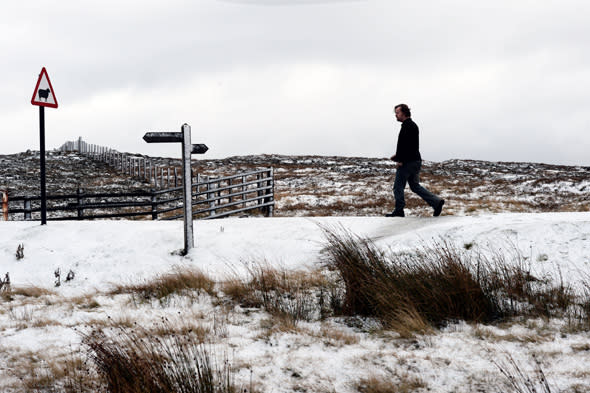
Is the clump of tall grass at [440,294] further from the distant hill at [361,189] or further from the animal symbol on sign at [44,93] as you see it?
the distant hill at [361,189]

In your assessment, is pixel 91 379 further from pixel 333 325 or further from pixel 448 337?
pixel 448 337

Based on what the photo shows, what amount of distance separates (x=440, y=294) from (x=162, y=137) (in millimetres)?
4656

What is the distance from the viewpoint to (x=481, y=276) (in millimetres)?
5027

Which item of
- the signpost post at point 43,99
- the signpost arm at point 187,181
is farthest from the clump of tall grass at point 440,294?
the signpost post at point 43,99

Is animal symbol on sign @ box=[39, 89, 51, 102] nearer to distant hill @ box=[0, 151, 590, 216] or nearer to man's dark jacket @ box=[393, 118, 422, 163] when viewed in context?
man's dark jacket @ box=[393, 118, 422, 163]

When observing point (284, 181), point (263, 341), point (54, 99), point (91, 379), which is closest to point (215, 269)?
point (263, 341)

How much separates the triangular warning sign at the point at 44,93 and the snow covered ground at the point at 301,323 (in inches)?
91.0

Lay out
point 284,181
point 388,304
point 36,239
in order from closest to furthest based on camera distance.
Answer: point 388,304
point 36,239
point 284,181

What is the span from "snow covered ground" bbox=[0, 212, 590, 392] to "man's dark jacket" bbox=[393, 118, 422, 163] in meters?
1.16

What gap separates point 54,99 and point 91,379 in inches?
261

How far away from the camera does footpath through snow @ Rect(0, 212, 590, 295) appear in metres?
5.79

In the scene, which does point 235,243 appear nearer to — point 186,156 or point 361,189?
point 186,156

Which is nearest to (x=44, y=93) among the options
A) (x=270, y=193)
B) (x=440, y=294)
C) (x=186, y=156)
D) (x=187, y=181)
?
(x=186, y=156)

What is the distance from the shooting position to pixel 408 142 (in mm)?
8047
